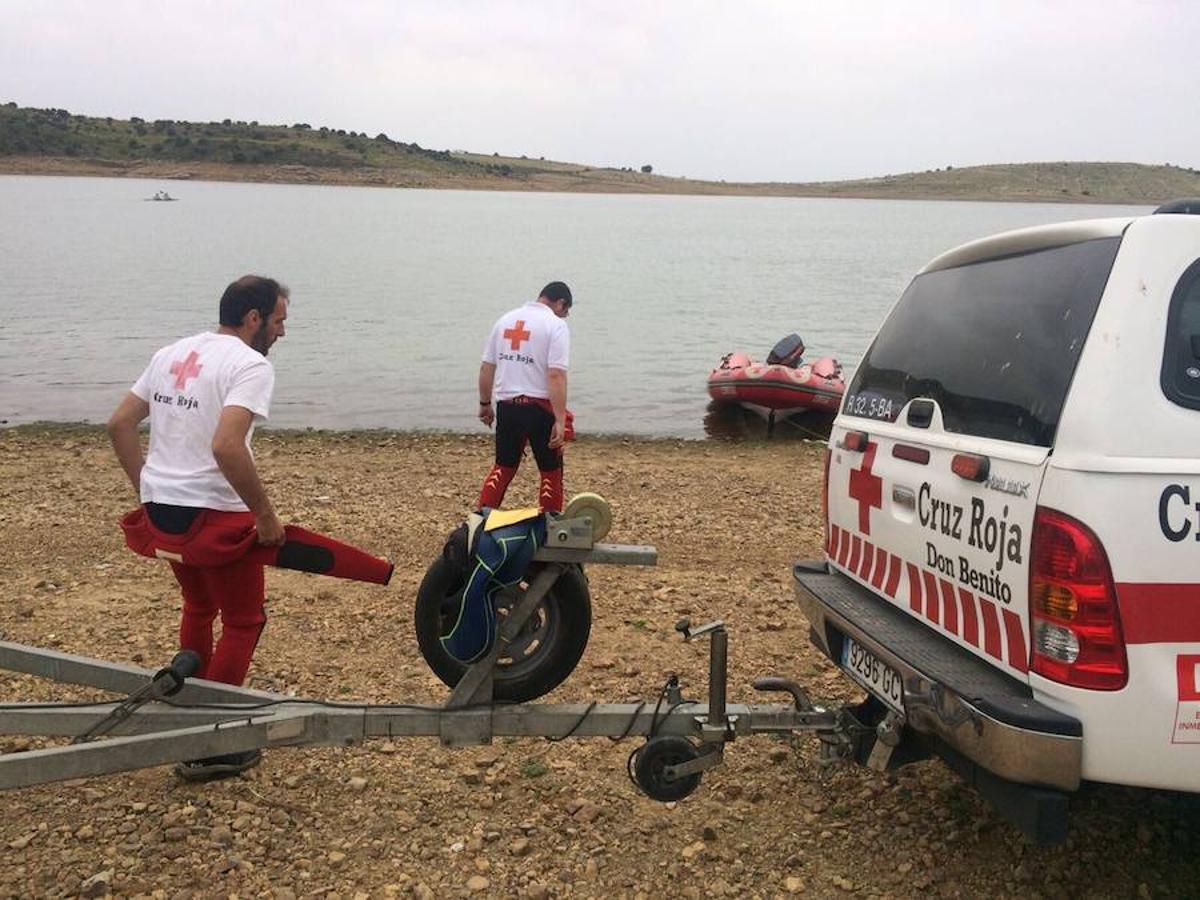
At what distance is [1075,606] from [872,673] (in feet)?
3.13

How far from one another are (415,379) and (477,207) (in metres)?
99.9

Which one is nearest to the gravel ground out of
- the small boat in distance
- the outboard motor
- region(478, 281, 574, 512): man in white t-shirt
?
region(478, 281, 574, 512): man in white t-shirt

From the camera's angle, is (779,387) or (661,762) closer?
(661,762)

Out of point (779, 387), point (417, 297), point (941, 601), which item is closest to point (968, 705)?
point (941, 601)

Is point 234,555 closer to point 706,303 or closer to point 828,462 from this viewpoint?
point 828,462

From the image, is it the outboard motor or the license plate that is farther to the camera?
the outboard motor

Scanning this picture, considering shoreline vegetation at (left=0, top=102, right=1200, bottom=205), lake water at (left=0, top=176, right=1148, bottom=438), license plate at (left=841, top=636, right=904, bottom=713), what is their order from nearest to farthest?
license plate at (left=841, top=636, right=904, bottom=713)
lake water at (left=0, top=176, right=1148, bottom=438)
shoreline vegetation at (left=0, top=102, right=1200, bottom=205)

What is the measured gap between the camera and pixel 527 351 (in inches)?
296

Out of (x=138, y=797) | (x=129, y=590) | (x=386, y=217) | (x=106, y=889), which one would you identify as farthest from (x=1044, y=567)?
(x=386, y=217)

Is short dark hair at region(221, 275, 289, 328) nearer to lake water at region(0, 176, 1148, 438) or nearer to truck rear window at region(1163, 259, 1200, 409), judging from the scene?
truck rear window at region(1163, 259, 1200, 409)

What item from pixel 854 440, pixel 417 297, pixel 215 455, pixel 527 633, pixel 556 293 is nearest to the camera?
pixel 215 455

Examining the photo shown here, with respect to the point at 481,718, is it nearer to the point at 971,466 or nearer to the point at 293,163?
the point at 971,466

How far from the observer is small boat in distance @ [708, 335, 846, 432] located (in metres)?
16.6

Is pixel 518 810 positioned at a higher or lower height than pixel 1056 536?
lower
